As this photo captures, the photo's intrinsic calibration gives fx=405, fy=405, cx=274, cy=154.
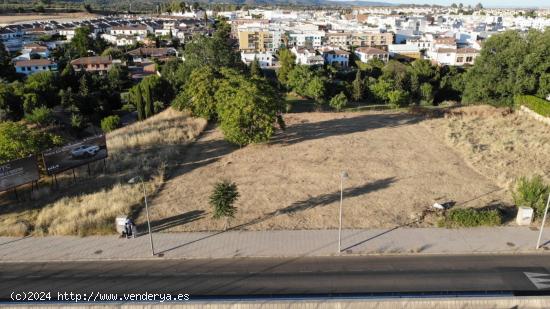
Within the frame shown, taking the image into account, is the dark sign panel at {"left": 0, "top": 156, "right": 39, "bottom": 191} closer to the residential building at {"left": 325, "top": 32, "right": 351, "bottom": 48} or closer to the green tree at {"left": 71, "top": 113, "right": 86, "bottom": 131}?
the green tree at {"left": 71, "top": 113, "right": 86, "bottom": 131}

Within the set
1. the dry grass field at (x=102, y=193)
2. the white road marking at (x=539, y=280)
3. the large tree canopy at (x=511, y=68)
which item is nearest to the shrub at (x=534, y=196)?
the white road marking at (x=539, y=280)

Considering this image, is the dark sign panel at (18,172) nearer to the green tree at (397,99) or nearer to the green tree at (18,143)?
the green tree at (18,143)

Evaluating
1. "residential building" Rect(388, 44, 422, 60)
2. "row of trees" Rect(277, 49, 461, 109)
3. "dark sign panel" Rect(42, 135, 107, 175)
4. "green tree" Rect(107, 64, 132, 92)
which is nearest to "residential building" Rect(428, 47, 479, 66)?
"residential building" Rect(388, 44, 422, 60)

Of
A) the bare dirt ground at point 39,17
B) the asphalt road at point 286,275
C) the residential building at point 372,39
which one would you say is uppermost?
the bare dirt ground at point 39,17

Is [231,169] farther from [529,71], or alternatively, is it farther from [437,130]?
[529,71]

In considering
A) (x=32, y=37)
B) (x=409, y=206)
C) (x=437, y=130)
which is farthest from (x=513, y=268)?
(x=32, y=37)

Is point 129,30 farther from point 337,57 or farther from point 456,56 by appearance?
point 456,56
